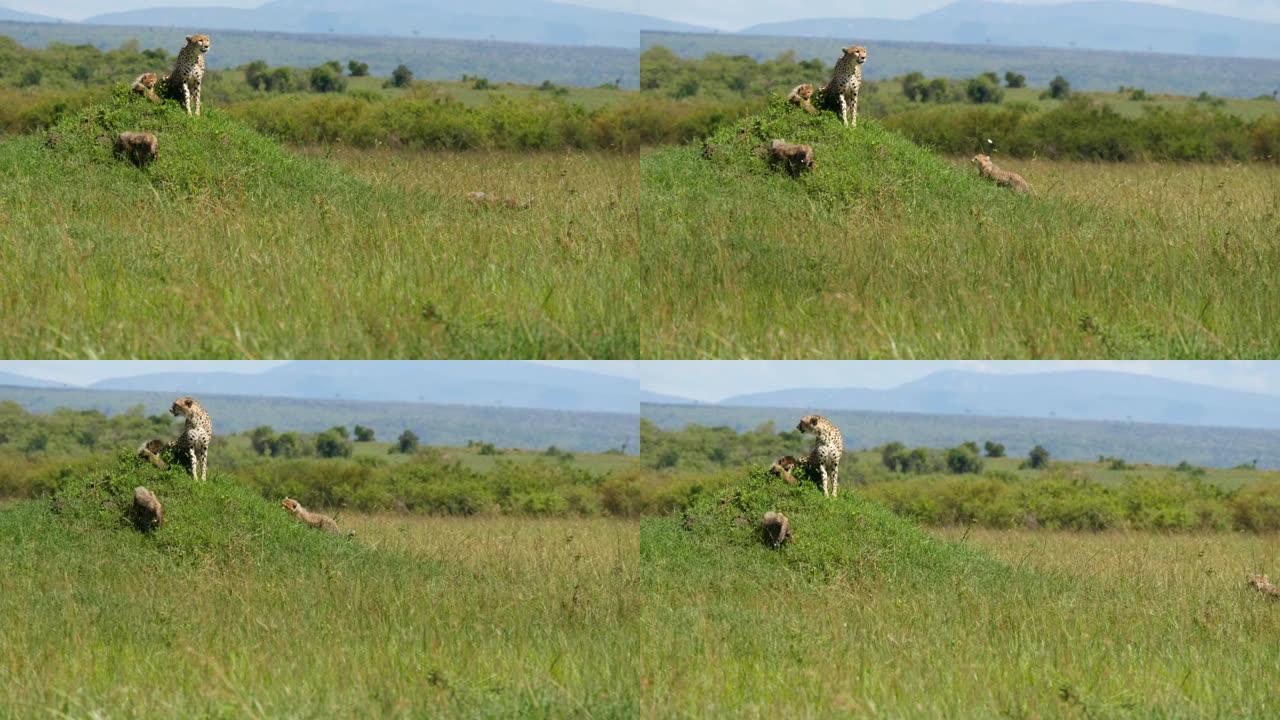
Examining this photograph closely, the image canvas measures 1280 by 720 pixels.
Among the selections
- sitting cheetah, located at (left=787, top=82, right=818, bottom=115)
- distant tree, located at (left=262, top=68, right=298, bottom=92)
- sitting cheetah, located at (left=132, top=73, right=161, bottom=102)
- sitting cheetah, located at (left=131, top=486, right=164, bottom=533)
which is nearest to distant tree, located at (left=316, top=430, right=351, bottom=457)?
distant tree, located at (left=262, top=68, right=298, bottom=92)

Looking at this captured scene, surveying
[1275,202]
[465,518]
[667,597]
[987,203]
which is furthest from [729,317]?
[465,518]

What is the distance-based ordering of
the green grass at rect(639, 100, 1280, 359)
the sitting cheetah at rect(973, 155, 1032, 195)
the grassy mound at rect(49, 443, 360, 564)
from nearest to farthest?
the green grass at rect(639, 100, 1280, 359)
the grassy mound at rect(49, 443, 360, 564)
the sitting cheetah at rect(973, 155, 1032, 195)

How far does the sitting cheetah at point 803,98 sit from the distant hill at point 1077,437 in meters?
22.3

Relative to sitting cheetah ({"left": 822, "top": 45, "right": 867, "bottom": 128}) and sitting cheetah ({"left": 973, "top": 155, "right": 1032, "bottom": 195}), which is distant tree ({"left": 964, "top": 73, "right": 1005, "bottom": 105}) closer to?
sitting cheetah ({"left": 973, "top": 155, "right": 1032, "bottom": 195})

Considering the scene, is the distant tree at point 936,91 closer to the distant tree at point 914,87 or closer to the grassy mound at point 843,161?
the distant tree at point 914,87

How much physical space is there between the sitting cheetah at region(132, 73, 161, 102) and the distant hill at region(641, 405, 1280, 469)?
23.5 m

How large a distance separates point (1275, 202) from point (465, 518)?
36.4ft

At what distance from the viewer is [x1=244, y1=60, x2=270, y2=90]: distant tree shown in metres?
34.3

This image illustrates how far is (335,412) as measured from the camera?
3809 centimetres

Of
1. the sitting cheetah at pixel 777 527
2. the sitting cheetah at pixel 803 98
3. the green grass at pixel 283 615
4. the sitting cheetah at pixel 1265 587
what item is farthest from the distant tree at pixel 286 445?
the sitting cheetah at pixel 1265 587

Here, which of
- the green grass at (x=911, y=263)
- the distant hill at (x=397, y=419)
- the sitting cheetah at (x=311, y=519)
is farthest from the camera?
the distant hill at (x=397, y=419)

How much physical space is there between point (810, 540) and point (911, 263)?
2346mm

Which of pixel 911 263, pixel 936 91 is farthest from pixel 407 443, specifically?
pixel 936 91

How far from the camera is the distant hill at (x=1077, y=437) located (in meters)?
50.3
